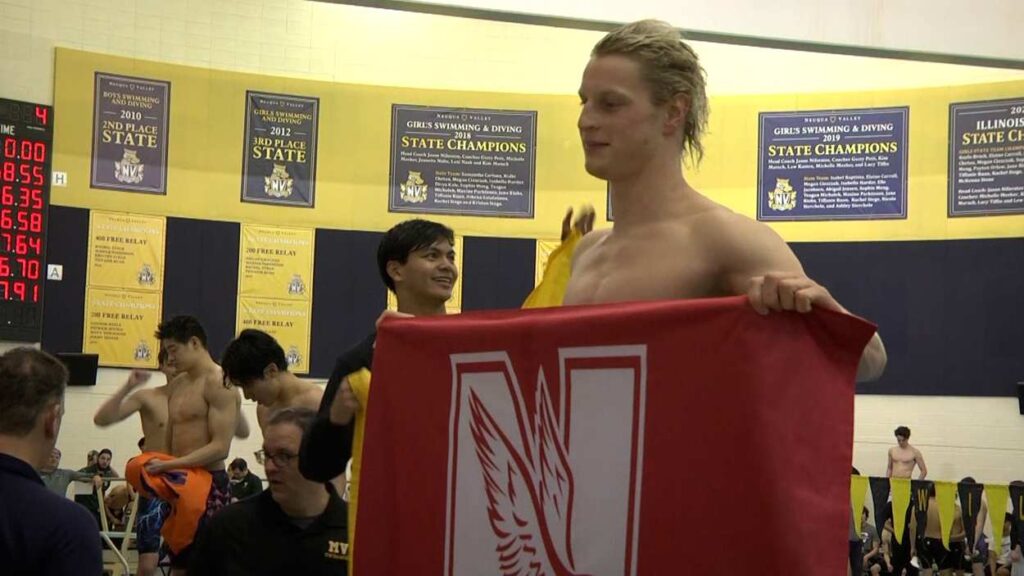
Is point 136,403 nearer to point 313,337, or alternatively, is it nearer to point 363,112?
point 313,337

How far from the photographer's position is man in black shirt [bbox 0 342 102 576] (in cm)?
301

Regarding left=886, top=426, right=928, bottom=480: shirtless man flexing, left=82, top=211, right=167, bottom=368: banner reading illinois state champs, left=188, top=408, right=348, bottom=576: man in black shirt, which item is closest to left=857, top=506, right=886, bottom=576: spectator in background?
left=886, top=426, right=928, bottom=480: shirtless man flexing

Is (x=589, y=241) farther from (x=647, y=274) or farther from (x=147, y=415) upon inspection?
(x=147, y=415)

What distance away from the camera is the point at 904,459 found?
1489 cm

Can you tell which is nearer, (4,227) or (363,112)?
(4,227)

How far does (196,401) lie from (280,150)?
314 inches

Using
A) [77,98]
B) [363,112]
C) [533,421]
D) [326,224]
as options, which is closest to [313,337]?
[326,224]

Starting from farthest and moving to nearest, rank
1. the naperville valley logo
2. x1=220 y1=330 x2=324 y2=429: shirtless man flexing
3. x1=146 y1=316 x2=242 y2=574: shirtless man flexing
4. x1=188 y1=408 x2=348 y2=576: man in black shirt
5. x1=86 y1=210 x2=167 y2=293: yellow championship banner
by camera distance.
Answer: x1=86 y1=210 x2=167 y2=293: yellow championship banner, x1=146 y1=316 x2=242 y2=574: shirtless man flexing, x1=220 y1=330 x2=324 y2=429: shirtless man flexing, x1=188 y1=408 x2=348 y2=576: man in black shirt, the naperville valley logo

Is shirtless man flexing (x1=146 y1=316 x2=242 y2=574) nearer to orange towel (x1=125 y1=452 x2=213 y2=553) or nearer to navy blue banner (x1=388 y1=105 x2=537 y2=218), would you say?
orange towel (x1=125 y1=452 x2=213 y2=553)

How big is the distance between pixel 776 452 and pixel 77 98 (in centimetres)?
1408

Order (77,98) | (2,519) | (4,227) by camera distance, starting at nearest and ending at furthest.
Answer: (2,519)
(4,227)
(77,98)

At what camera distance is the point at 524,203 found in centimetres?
1647

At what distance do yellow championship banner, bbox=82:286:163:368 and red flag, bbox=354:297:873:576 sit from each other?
42.1 feet

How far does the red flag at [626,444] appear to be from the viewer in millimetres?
1935
